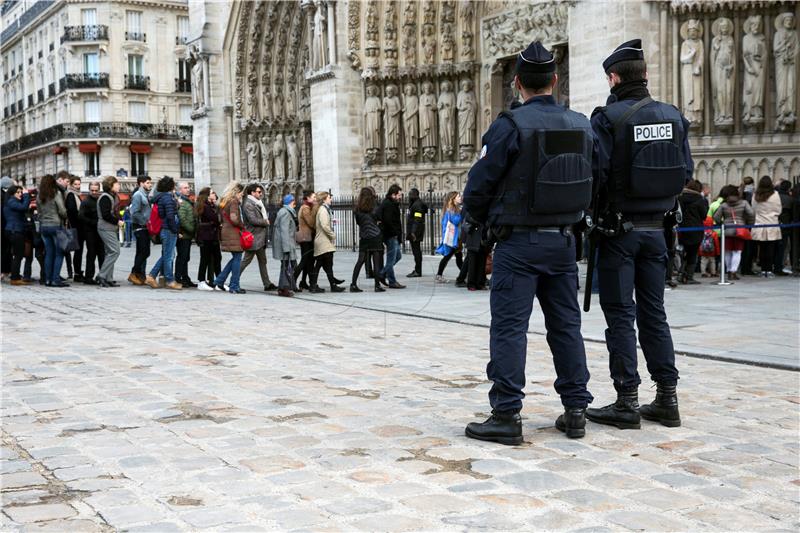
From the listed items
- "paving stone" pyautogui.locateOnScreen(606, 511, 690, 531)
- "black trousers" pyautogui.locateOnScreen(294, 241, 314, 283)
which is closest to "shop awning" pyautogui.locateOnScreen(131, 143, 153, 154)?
"black trousers" pyautogui.locateOnScreen(294, 241, 314, 283)

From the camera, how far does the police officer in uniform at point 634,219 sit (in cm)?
521

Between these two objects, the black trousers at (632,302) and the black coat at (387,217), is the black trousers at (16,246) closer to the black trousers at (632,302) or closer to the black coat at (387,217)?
the black coat at (387,217)

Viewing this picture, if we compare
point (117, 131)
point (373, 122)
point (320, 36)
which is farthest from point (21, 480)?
point (117, 131)

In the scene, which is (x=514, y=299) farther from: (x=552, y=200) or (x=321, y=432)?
(x=321, y=432)

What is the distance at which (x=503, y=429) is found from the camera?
4863 mm

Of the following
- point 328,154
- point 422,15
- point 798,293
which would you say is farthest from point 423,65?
point 798,293

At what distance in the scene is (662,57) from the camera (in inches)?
707

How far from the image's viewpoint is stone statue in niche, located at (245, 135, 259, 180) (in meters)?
32.6

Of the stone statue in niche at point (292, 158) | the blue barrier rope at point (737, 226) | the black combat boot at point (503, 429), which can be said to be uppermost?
the stone statue in niche at point (292, 158)

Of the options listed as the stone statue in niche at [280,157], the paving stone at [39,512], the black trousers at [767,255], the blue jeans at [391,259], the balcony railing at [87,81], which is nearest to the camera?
the paving stone at [39,512]

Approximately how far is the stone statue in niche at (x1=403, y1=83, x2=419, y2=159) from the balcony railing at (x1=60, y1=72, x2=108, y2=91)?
119ft

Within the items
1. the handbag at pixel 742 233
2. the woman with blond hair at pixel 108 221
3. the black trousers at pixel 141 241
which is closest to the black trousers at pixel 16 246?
the woman with blond hair at pixel 108 221

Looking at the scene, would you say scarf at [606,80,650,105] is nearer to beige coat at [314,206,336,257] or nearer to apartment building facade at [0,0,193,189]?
beige coat at [314,206,336,257]

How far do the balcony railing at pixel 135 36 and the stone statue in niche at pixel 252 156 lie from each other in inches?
1071
